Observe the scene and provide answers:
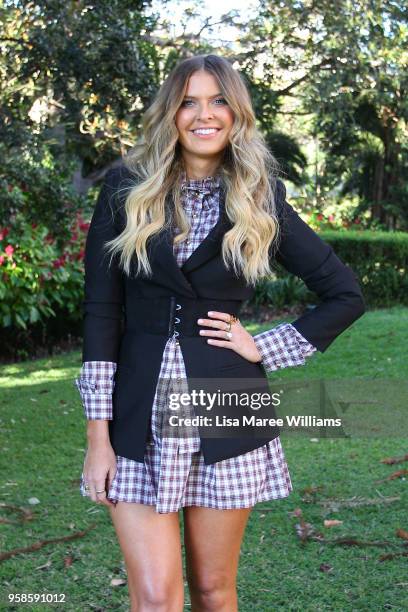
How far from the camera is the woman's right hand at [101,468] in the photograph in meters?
2.46

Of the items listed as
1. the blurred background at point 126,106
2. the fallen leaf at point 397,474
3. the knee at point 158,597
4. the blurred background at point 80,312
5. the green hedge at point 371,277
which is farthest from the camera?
the green hedge at point 371,277

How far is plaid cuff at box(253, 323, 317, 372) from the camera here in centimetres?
267

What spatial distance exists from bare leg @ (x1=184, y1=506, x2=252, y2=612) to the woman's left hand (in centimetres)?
46

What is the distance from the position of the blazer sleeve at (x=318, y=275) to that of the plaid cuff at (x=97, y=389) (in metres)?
0.63

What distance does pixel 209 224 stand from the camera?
2598mm

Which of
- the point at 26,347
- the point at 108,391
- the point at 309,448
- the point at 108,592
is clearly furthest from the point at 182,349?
the point at 26,347

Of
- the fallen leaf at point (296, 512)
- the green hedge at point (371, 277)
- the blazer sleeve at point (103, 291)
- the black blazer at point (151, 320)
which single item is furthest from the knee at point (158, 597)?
the green hedge at point (371, 277)

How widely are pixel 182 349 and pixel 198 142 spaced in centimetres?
64

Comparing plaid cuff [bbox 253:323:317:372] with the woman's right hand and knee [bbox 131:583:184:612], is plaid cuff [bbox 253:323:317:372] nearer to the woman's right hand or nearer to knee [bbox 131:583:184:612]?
the woman's right hand

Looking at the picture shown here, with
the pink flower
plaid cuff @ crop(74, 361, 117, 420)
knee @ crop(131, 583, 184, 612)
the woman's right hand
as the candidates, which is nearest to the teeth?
plaid cuff @ crop(74, 361, 117, 420)

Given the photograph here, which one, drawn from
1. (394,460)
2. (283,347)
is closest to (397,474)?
(394,460)

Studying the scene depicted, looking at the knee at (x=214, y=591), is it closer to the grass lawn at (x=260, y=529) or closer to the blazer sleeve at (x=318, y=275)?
the blazer sleeve at (x=318, y=275)

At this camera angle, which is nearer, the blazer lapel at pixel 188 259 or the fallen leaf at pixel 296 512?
the blazer lapel at pixel 188 259

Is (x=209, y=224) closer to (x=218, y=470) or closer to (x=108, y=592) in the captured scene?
(x=218, y=470)
